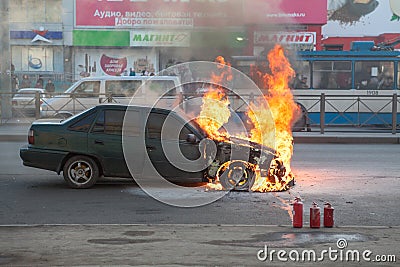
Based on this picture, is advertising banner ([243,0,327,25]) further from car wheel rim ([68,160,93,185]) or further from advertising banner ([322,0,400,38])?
advertising banner ([322,0,400,38])

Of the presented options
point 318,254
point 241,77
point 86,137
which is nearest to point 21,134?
point 241,77

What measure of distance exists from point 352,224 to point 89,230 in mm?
3079

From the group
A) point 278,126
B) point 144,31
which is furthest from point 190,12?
point 144,31

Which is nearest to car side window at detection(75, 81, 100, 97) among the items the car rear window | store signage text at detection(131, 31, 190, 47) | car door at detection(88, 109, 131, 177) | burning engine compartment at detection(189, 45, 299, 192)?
the car rear window

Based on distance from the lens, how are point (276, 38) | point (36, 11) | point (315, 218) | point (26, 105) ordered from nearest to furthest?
1. point (315, 218)
2. point (276, 38)
3. point (26, 105)
4. point (36, 11)

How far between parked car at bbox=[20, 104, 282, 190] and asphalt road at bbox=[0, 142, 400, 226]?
31 centimetres

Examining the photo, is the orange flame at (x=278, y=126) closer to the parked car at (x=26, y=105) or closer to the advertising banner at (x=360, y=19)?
the parked car at (x=26, y=105)

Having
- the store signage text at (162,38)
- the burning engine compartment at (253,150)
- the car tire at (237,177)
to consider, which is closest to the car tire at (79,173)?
the burning engine compartment at (253,150)

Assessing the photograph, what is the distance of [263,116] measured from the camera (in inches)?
447

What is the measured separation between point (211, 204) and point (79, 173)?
2.39 metres

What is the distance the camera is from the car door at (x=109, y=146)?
1006cm

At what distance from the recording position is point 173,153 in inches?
398

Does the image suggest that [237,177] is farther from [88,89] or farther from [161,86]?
[88,89]

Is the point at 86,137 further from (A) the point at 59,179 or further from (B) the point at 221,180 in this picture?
(B) the point at 221,180
